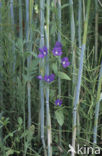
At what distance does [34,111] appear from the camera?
1.45 m

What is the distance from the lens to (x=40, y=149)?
4.11 feet

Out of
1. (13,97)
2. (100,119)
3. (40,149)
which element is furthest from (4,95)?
(100,119)

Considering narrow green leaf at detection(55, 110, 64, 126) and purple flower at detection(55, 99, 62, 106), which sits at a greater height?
purple flower at detection(55, 99, 62, 106)

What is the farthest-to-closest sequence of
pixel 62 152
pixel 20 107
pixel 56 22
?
pixel 20 107
pixel 62 152
pixel 56 22

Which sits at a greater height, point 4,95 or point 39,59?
point 39,59

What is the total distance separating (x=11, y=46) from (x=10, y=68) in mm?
123

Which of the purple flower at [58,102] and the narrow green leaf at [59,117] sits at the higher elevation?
the purple flower at [58,102]

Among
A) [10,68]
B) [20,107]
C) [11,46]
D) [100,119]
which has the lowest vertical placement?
[100,119]

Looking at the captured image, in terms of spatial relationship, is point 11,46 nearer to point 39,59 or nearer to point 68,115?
point 39,59

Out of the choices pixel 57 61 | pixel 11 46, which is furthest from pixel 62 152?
pixel 11 46

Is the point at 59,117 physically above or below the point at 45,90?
below

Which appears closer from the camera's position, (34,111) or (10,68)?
(10,68)

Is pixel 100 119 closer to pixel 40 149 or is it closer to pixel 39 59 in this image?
pixel 40 149

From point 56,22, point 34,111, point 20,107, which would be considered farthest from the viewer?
point 34,111
